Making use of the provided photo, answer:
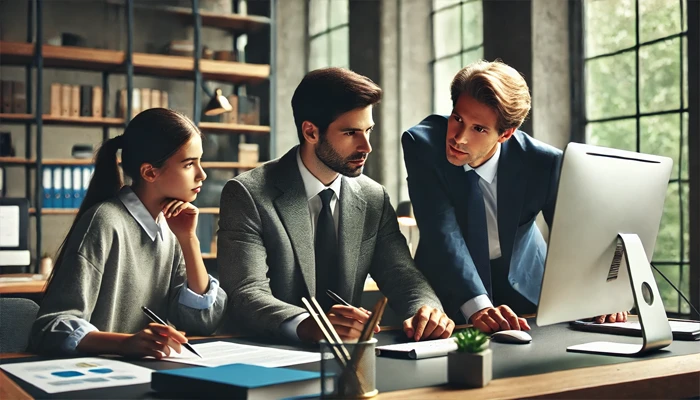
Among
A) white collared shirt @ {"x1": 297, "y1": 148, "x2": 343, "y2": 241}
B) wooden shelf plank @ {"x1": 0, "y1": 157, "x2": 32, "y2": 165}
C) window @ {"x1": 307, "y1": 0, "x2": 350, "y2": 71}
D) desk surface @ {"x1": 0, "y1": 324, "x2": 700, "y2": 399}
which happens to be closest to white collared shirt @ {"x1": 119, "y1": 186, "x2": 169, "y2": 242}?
white collared shirt @ {"x1": 297, "y1": 148, "x2": 343, "y2": 241}

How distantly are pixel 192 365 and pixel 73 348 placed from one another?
290 mm

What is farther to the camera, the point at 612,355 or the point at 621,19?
the point at 621,19

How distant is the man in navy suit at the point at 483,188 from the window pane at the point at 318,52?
5222 mm

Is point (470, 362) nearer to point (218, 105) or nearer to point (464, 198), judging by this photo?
point (464, 198)

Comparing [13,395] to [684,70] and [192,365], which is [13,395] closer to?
[192,365]

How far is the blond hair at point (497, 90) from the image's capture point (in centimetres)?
226

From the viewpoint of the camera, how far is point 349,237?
2.24 meters

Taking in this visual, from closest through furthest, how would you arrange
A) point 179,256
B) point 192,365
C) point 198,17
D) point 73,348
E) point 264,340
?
point 192,365
point 73,348
point 264,340
point 179,256
point 198,17

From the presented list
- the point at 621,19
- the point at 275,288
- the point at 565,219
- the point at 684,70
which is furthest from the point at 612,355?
the point at 621,19

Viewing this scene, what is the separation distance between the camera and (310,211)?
2236 mm

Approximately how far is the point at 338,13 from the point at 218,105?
5.89 feet

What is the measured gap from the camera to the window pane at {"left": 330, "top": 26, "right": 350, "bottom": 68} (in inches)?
285

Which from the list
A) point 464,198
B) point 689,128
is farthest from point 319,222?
point 689,128

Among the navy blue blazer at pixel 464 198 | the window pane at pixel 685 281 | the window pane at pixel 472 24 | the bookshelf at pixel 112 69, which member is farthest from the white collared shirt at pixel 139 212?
the window pane at pixel 472 24
